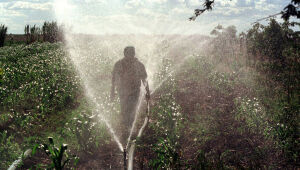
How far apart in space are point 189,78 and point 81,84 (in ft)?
15.9

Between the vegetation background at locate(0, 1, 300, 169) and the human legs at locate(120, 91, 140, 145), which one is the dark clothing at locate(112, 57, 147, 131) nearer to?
the human legs at locate(120, 91, 140, 145)

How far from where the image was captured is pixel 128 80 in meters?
6.27

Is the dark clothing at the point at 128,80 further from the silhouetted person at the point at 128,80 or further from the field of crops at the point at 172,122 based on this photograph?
the field of crops at the point at 172,122

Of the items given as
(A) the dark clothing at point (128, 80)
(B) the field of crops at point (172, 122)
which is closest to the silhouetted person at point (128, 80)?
(A) the dark clothing at point (128, 80)

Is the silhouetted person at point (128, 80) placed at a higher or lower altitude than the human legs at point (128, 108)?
higher

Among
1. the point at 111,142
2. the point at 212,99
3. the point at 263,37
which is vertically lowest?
the point at 111,142

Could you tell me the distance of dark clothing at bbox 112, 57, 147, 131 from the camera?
6176mm

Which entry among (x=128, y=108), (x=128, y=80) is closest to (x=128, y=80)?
(x=128, y=80)

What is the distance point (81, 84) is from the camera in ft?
35.0

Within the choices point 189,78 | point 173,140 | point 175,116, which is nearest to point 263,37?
point 189,78

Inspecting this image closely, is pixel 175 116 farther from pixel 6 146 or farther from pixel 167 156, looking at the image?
pixel 6 146

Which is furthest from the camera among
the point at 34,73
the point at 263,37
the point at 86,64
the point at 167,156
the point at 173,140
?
the point at 86,64

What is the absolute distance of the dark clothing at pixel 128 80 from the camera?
6.18 m

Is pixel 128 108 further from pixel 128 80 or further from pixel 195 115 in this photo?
pixel 195 115
